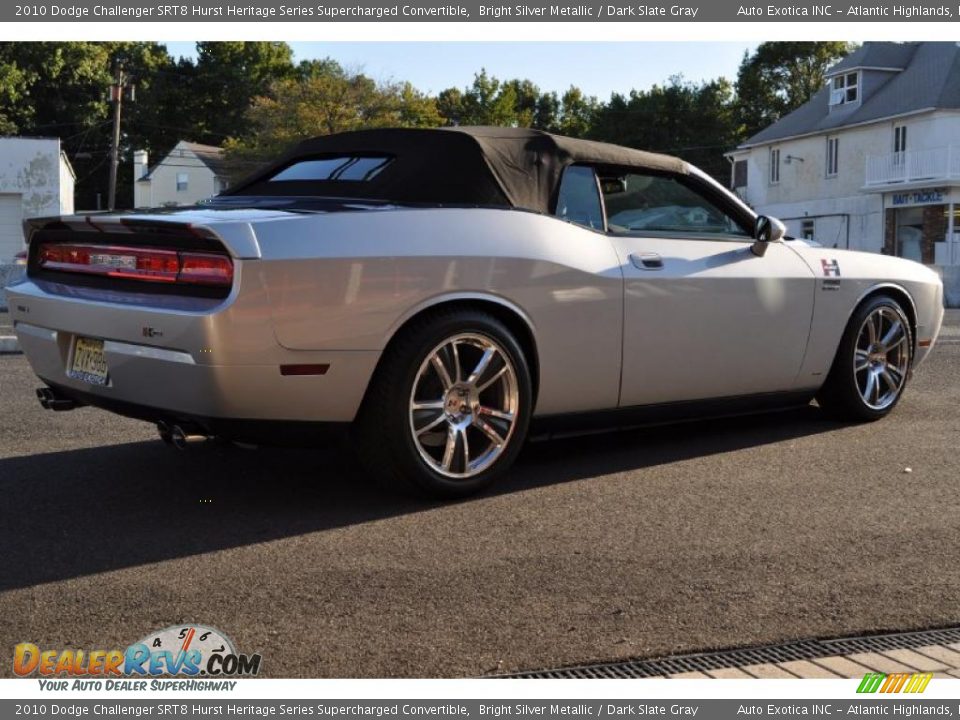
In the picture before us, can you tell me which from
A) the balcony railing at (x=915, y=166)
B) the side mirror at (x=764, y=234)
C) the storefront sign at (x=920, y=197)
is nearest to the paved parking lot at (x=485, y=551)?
the side mirror at (x=764, y=234)

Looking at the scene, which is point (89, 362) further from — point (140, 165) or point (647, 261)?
point (140, 165)

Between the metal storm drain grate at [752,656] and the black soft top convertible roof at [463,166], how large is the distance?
98.3 inches

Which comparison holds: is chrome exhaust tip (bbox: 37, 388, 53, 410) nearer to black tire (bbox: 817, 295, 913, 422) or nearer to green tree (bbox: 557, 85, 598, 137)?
black tire (bbox: 817, 295, 913, 422)

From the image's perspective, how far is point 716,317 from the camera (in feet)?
18.6

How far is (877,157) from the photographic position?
41938 mm

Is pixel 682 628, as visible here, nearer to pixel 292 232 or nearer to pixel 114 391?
pixel 292 232

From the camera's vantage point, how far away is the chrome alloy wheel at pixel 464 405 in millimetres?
4676

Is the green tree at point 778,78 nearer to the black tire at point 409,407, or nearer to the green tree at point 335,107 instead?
the green tree at point 335,107

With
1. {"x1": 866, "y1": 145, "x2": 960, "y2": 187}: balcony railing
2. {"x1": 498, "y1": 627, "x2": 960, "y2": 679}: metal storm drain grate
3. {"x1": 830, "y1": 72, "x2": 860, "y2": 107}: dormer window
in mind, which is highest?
{"x1": 830, "y1": 72, "x2": 860, "y2": 107}: dormer window

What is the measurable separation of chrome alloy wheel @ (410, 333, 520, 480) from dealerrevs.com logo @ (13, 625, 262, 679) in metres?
1.63

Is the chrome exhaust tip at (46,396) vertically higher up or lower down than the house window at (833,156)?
lower down

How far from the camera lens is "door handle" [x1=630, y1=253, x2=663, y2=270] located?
5.34 m

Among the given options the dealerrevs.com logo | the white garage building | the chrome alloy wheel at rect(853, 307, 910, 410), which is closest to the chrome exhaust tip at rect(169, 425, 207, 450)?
the dealerrevs.com logo

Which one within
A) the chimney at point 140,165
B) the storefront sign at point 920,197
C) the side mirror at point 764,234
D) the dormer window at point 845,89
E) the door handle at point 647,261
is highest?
the dormer window at point 845,89
